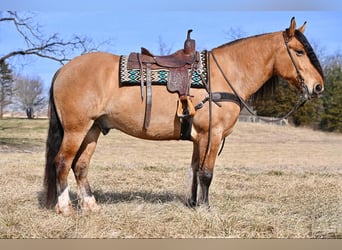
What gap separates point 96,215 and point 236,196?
2.00 metres

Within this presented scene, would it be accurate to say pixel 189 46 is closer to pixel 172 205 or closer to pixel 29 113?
pixel 172 205

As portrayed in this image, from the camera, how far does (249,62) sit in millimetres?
3846

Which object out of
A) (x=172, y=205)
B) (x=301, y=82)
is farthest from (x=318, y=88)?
(x=172, y=205)

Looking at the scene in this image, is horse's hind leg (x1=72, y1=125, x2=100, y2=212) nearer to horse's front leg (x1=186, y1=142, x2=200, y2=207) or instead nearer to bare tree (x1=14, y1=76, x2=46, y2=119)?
horse's front leg (x1=186, y1=142, x2=200, y2=207)

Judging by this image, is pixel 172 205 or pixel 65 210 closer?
pixel 65 210

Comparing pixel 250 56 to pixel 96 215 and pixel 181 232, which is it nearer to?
pixel 181 232

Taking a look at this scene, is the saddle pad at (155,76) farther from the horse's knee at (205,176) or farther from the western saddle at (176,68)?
the horse's knee at (205,176)

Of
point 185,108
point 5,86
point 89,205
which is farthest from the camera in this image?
point 5,86

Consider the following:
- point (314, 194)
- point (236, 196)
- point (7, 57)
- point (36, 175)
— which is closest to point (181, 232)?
point (236, 196)

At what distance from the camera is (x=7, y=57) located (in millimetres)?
7590

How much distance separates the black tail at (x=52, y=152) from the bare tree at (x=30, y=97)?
5.55ft

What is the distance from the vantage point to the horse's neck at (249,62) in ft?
12.5

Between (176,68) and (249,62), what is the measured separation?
81cm

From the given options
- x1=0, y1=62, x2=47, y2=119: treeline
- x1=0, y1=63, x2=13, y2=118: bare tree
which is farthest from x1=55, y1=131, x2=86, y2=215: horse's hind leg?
x1=0, y1=63, x2=13, y2=118: bare tree
